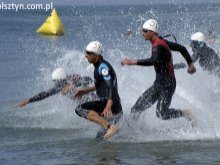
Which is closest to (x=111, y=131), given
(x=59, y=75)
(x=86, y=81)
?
(x=86, y=81)

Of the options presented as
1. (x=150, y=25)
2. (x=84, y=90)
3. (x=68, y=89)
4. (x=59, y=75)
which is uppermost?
(x=150, y=25)

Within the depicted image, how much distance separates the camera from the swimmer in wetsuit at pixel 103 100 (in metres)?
11.5

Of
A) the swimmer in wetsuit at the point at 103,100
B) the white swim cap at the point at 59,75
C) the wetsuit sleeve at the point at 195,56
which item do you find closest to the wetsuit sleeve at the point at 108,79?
the swimmer in wetsuit at the point at 103,100

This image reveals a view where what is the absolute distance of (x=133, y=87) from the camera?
15914mm

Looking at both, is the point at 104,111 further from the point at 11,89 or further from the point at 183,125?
the point at 11,89

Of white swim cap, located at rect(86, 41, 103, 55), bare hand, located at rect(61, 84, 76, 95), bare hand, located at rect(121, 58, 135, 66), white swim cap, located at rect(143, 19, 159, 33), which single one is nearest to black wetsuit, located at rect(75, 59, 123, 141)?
white swim cap, located at rect(86, 41, 103, 55)

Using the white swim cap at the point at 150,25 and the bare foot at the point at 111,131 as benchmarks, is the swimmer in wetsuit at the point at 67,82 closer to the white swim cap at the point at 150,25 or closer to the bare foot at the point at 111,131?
the white swim cap at the point at 150,25

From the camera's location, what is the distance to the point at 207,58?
585 inches

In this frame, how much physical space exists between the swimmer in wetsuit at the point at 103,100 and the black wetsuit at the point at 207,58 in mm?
3349

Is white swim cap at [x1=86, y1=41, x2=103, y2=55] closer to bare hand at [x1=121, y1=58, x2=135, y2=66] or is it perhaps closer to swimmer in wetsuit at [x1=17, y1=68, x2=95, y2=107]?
bare hand at [x1=121, y1=58, x2=135, y2=66]

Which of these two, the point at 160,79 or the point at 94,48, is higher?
the point at 94,48

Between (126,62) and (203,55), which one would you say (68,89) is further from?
(203,55)

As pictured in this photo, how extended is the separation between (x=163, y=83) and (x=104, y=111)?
1551 millimetres

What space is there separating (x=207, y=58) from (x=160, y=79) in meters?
2.71
